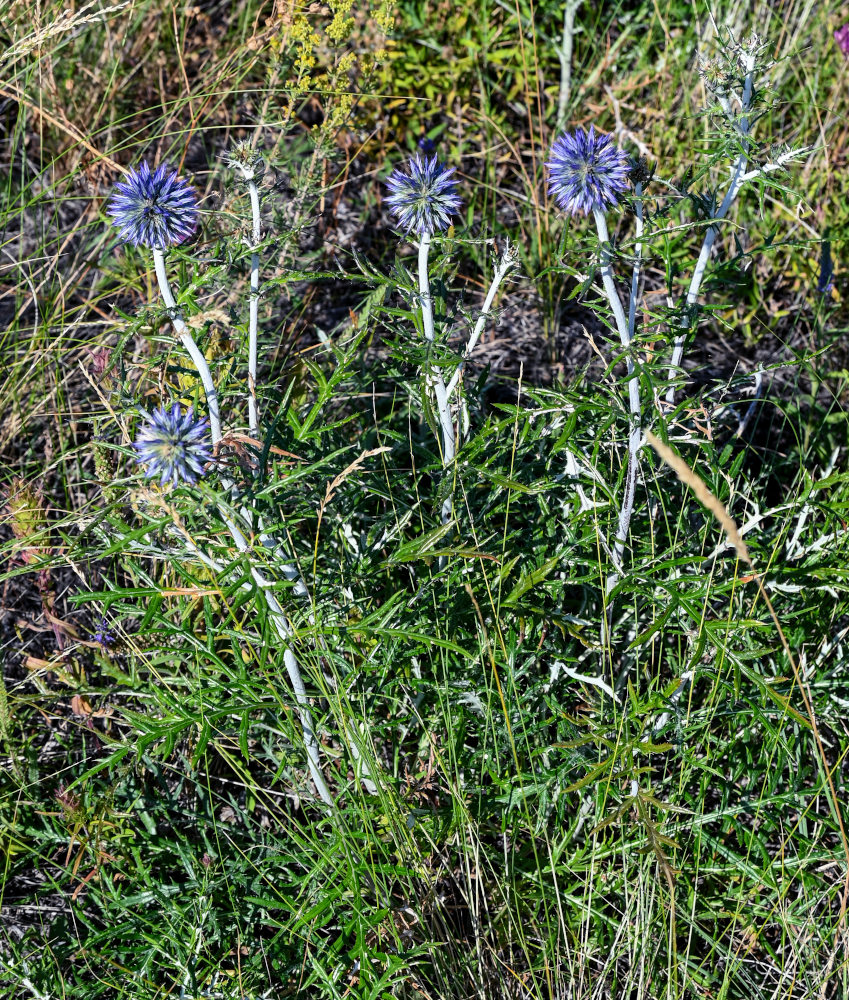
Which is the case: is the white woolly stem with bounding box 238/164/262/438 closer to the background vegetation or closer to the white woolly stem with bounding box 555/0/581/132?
the background vegetation

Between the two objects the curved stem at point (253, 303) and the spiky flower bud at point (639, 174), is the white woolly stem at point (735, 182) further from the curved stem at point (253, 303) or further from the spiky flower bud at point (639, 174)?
the curved stem at point (253, 303)

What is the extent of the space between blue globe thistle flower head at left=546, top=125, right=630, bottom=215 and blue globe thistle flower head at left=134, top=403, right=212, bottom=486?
1024 mm

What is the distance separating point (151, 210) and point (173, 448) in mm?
564

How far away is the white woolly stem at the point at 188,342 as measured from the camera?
1.96m

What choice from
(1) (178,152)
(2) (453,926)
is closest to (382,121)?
(1) (178,152)

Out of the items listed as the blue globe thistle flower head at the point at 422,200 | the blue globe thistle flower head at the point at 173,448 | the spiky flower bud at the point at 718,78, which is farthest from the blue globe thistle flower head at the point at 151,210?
the spiky flower bud at the point at 718,78

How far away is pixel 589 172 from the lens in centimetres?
217

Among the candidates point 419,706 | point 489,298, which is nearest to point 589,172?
point 489,298

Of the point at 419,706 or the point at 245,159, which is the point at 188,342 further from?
the point at 419,706

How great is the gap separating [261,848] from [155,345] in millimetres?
1734

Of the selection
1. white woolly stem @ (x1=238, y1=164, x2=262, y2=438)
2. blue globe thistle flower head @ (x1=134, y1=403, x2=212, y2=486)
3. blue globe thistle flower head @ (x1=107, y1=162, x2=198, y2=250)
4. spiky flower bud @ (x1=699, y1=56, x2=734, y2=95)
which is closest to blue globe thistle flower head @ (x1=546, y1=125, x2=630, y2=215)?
spiky flower bud @ (x1=699, y1=56, x2=734, y2=95)

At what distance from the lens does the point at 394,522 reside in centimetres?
268

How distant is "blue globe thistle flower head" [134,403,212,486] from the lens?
74.0 inches

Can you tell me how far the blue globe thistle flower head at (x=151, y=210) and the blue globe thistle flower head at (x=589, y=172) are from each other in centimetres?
86
